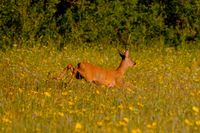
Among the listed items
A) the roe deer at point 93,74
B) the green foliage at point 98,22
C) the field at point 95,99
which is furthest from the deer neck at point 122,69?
the green foliage at point 98,22

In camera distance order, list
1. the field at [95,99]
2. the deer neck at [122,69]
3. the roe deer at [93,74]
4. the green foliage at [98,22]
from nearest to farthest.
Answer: the field at [95,99]
the roe deer at [93,74]
the deer neck at [122,69]
the green foliage at [98,22]

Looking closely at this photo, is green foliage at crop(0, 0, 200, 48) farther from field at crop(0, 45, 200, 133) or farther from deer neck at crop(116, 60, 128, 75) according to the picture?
deer neck at crop(116, 60, 128, 75)

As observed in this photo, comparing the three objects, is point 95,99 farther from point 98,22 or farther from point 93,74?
point 98,22

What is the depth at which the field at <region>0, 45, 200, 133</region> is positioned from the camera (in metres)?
6.92

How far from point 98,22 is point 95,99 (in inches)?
369

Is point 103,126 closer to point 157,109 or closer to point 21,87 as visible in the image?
point 157,109

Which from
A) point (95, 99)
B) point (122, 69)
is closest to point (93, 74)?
point (122, 69)

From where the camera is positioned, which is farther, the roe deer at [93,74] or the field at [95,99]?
the roe deer at [93,74]

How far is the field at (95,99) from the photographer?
6918mm

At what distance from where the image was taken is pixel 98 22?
Answer: 1841 centimetres

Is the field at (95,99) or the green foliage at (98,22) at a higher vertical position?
the green foliage at (98,22)

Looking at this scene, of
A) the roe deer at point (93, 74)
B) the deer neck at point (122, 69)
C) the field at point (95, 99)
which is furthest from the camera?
the deer neck at point (122, 69)

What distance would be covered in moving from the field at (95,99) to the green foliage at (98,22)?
2183 millimetres

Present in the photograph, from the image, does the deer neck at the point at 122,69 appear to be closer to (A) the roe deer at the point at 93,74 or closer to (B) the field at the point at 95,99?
(B) the field at the point at 95,99
